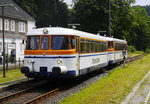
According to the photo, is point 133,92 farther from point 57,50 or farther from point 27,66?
point 27,66

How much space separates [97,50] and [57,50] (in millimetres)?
6260

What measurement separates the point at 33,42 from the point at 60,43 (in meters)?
1.52

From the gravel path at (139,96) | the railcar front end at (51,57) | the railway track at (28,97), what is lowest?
the railway track at (28,97)

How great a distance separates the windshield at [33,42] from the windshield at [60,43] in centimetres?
91

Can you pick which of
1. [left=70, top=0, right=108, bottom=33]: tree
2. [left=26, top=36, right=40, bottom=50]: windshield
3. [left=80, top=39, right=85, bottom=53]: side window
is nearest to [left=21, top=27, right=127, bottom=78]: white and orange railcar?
[left=26, top=36, right=40, bottom=50]: windshield

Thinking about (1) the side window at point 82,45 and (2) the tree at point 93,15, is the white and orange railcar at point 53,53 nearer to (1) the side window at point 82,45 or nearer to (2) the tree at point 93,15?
(1) the side window at point 82,45

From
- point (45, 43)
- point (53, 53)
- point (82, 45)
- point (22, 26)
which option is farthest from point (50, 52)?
point (22, 26)

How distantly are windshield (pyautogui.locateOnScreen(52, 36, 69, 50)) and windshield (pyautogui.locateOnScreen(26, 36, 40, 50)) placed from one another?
35.6 inches

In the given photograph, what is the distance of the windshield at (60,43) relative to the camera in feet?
46.4

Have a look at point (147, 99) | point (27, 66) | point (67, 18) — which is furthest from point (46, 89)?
point (67, 18)

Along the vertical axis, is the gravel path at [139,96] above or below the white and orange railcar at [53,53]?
below

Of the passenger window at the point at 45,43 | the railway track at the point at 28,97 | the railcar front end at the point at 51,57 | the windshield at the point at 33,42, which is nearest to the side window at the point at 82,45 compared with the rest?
the railcar front end at the point at 51,57

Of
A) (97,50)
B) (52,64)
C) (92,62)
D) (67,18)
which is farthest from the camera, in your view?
(67,18)

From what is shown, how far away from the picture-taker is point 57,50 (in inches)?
554
